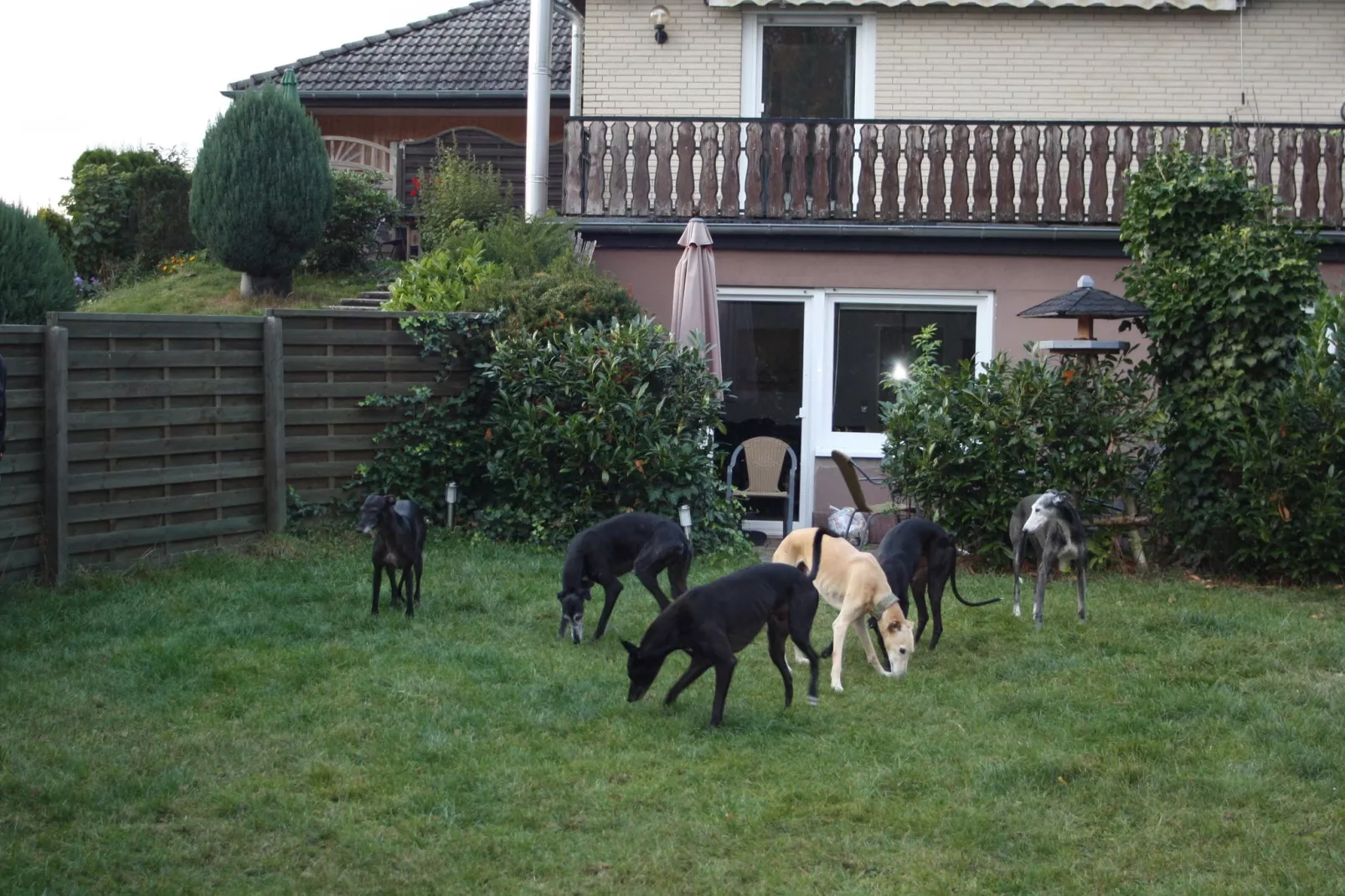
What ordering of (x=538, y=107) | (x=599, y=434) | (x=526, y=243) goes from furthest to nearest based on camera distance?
(x=538, y=107)
(x=526, y=243)
(x=599, y=434)

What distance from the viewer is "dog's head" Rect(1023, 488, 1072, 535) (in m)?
8.73

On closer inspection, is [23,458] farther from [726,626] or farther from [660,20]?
[660,20]

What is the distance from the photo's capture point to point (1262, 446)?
34.7ft

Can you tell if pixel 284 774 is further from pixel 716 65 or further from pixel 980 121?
pixel 716 65

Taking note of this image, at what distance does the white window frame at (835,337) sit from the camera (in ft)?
48.2

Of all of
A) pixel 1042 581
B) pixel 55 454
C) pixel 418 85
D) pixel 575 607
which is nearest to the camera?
pixel 575 607

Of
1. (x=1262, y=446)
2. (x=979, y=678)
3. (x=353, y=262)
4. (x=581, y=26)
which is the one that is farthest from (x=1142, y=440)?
(x=353, y=262)

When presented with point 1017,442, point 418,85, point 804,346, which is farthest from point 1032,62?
point 418,85

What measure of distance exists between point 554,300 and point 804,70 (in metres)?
6.03

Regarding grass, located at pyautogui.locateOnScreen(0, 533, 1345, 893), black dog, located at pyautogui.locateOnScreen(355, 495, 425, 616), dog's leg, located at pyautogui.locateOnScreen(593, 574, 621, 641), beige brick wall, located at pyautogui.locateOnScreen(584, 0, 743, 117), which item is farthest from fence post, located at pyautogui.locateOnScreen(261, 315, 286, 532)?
beige brick wall, located at pyautogui.locateOnScreen(584, 0, 743, 117)

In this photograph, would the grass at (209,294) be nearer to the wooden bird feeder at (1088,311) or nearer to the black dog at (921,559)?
the wooden bird feeder at (1088,311)

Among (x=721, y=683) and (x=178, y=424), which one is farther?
(x=178, y=424)

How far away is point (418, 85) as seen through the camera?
2264 centimetres

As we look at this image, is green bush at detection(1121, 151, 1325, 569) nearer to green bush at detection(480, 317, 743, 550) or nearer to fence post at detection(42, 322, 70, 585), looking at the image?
green bush at detection(480, 317, 743, 550)
